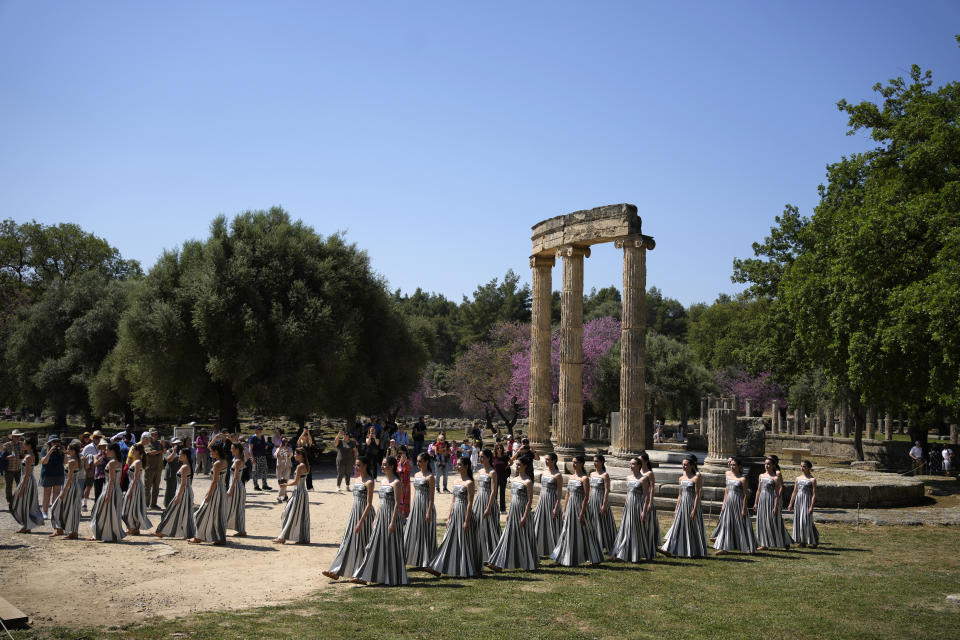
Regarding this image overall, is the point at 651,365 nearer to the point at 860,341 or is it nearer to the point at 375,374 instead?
the point at 375,374

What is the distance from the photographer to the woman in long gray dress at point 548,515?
11.7 meters

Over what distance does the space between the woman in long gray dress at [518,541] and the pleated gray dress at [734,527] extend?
12.6 feet

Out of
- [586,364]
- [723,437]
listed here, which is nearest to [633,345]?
[723,437]

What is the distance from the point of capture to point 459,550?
10.4 metres

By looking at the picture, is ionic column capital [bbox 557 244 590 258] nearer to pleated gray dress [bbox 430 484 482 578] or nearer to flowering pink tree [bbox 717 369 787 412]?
pleated gray dress [bbox 430 484 482 578]

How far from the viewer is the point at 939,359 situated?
20062 mm

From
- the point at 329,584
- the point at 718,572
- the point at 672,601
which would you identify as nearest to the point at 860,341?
the point at 718,572

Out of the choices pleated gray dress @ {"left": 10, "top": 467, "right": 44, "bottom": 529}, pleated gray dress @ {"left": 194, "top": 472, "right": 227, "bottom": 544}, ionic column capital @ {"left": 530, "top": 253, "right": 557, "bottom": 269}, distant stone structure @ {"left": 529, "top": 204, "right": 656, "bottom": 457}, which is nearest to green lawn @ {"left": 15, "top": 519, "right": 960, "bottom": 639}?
pleated gray dress @ {"left": 194, "top": 472, "right": 227, "bottom": 544}

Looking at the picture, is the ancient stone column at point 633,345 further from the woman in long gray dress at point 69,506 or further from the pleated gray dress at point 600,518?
the woman in long gray dress at point 69,506

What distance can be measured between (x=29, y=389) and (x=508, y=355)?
2786cm

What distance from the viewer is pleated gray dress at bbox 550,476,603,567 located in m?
11.3

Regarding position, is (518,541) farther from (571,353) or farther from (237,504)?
(571,353)

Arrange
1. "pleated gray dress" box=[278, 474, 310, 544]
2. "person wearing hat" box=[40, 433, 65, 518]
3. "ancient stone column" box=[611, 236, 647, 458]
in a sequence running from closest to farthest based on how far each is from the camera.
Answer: "pleated gray dress" box=[278, 474, 310, 544]
"person wearing hat" box=[40, 433, 65, 518]
"ancient stone column" box=[611, 236, 647, 458]

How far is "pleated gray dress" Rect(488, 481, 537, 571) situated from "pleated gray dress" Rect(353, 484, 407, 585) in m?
1.70
